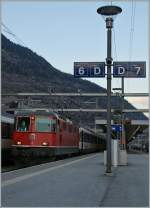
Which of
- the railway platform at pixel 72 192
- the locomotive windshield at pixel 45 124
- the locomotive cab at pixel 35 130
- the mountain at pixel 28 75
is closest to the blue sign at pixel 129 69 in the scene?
the railway platform at pixel 72 192

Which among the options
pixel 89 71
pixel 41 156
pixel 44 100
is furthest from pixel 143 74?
→ pixel 44 100

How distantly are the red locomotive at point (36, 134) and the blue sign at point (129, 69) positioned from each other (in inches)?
340

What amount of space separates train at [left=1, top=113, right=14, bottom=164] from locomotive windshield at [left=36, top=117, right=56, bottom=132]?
1585 mm

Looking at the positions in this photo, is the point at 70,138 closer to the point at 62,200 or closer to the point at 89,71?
the point at 89,71

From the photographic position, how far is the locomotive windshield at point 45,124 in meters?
33.9

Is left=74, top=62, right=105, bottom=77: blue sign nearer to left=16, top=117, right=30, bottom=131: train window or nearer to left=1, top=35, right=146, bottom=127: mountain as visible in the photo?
left=16, top=117, right=30, bottom=131: train window

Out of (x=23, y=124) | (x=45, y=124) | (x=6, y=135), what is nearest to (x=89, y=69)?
(x=45, y=124)

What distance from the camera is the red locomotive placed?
109 ft

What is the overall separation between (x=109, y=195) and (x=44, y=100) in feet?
199

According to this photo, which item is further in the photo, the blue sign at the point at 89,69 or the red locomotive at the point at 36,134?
the red locomotive at the point at 36,134

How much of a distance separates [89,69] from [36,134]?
35.8 feet

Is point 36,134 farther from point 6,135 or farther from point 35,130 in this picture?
point 6,135

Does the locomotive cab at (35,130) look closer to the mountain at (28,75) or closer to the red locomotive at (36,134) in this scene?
the red locomotive at (36,134)

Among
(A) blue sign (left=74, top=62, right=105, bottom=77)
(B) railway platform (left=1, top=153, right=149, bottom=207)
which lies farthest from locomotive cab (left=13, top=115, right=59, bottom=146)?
(B) railway platform (left=1, top=153, right=149, bottom=207)
